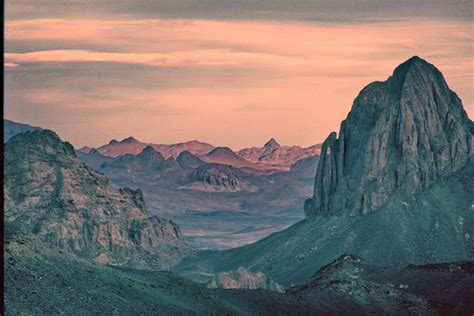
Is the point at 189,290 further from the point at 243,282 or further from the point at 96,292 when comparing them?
the point at 243,282

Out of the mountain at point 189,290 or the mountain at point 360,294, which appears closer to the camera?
the mountain at point 189,290

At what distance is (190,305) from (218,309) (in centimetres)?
341

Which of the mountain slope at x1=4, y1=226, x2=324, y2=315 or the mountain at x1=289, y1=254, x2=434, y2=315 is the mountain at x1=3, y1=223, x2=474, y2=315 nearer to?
the mountain slope at x1=4, y1=226, x2=324, y2=315

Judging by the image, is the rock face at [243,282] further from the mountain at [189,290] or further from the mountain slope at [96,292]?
the mountain slope at [96,292]

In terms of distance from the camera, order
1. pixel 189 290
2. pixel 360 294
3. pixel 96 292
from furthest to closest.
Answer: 1. pixel 360 294
2. pixel 189 290
3. pixel 96 292

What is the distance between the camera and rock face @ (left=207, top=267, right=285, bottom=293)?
6983 inches

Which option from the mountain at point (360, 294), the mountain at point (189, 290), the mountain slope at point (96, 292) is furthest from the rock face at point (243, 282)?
the mountain slope at point (96, 292)

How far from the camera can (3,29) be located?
16031 mm

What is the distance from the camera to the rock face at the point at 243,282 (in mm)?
177375

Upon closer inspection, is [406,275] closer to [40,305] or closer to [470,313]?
[470,313]

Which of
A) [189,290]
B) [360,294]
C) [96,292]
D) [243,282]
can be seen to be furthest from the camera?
[243,282]

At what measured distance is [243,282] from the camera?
594ft

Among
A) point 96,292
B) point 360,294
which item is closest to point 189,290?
point 96,292

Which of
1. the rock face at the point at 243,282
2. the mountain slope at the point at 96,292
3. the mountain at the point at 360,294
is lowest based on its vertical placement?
the rock face at the point at 243,282
